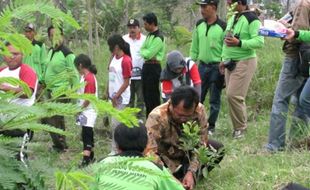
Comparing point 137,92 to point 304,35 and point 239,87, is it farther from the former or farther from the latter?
point 304,35

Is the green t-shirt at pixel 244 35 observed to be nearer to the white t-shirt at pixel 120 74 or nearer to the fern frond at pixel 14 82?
the white t-shirt at pixel 120 74

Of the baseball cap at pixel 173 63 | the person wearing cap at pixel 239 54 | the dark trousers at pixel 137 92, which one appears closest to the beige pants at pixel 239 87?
the person wearing cap at pixel 239 54

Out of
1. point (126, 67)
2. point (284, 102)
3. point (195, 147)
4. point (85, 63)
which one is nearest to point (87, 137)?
point (85, 63)

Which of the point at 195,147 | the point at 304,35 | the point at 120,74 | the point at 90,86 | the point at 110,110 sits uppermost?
the point at 110,110

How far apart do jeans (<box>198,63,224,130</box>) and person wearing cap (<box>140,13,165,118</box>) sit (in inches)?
30.6

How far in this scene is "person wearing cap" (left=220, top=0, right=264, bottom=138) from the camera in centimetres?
581

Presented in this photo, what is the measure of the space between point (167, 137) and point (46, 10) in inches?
136

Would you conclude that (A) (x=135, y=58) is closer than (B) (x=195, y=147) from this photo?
No

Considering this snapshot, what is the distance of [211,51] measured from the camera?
648 cm

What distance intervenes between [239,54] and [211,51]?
0.56m

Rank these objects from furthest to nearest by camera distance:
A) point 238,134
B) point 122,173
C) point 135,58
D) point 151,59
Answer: point 135,58 < point 151,59 < point 238,134 < point 122,173

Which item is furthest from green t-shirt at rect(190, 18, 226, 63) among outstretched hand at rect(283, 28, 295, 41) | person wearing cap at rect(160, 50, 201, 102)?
outstretched hand at rect(283, 28, 295, 41)

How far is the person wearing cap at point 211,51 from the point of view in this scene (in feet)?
21.1

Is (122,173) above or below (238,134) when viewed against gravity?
above
